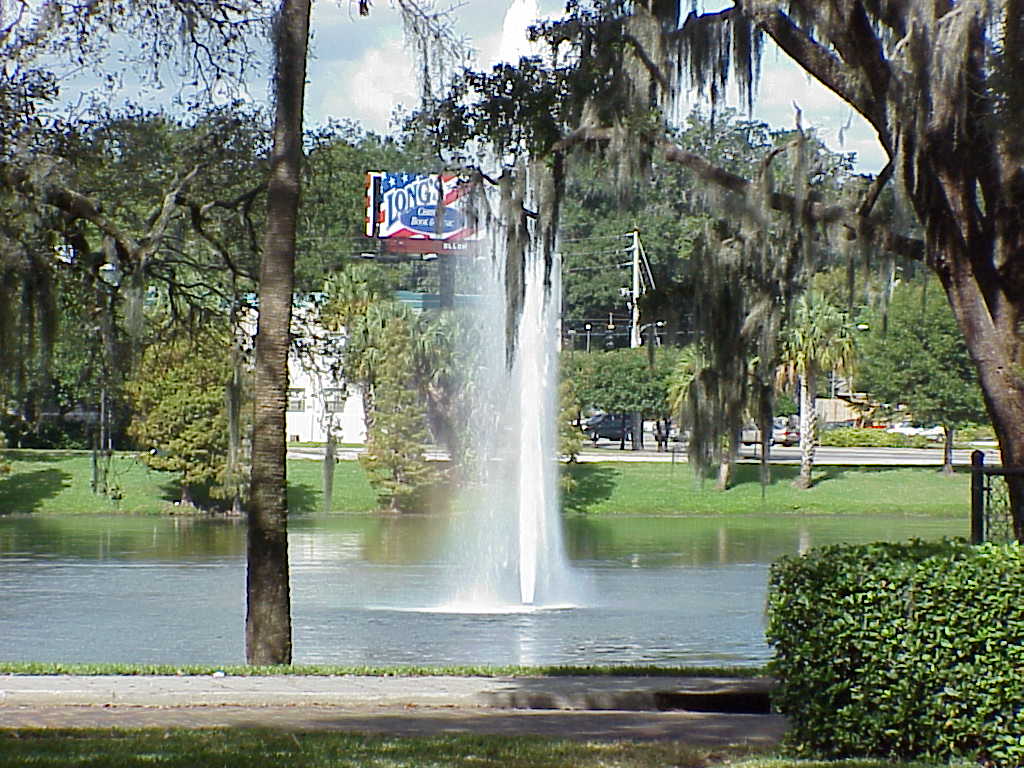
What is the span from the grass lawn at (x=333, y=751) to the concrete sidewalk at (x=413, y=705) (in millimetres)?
554

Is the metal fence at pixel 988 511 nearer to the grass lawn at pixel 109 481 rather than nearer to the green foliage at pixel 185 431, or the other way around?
the green foliage at pixel 185 431

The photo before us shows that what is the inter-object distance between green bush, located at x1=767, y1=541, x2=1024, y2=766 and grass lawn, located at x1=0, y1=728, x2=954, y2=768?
24 centimetres

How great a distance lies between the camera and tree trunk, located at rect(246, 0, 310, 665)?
12227 mm

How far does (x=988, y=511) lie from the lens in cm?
848

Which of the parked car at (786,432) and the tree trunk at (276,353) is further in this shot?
the parked car at (786,432)

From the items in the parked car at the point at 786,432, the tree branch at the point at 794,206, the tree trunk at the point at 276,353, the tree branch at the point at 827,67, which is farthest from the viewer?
the parked car at the point at 786,432

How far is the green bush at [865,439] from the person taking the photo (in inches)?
2432

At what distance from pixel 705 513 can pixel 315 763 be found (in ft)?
121

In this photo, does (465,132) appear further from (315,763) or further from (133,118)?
(315,763)

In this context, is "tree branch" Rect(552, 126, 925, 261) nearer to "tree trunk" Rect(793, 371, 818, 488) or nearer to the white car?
"tree trunk" Rect(793, 371, 818, 488)

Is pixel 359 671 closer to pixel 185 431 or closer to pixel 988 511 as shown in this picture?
pixel 988 511

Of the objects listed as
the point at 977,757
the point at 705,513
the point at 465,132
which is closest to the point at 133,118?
the point at 465,132

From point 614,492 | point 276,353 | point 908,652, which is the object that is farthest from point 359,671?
point 614,492

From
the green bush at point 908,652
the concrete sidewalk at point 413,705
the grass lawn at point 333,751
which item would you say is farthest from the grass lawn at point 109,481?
the green bush at point 908,652
